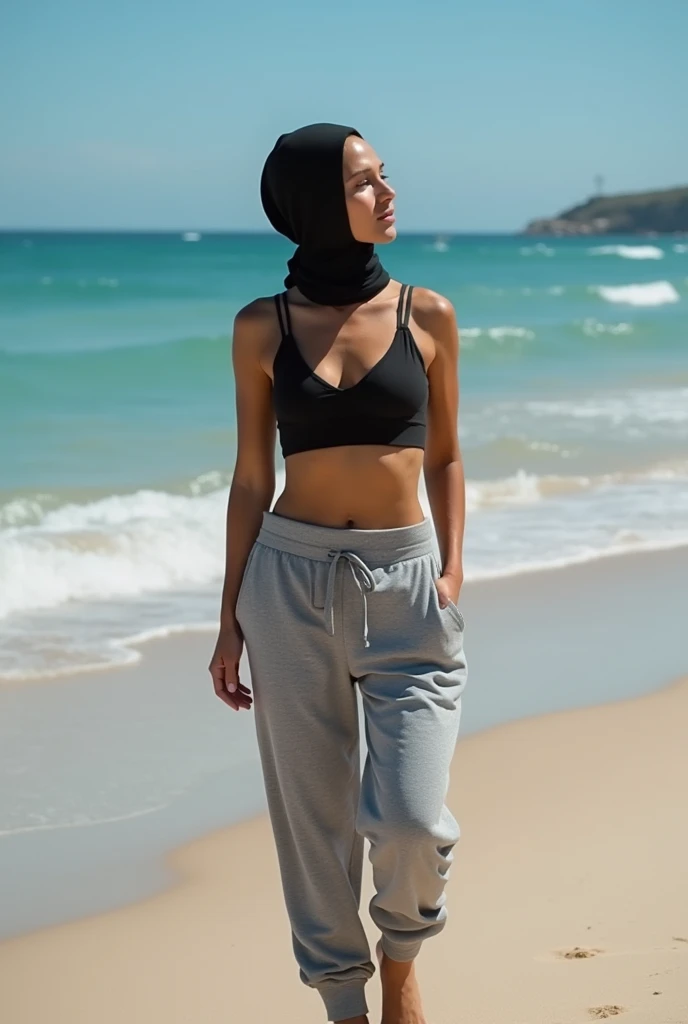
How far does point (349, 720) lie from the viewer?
2.90 m

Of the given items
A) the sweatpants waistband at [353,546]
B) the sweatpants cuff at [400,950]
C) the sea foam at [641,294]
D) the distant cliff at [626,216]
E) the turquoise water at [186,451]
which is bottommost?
the distant cliff at [626,216]

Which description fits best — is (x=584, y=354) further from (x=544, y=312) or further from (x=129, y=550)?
(x=129, y=550)

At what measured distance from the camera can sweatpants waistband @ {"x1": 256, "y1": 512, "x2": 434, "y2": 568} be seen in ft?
9.29

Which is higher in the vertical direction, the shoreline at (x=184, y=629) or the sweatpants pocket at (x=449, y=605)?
the sweatpants pocket at (x=449, y=605)

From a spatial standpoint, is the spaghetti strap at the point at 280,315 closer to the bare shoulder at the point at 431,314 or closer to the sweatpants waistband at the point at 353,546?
the bare shoulder at the point at 431,314

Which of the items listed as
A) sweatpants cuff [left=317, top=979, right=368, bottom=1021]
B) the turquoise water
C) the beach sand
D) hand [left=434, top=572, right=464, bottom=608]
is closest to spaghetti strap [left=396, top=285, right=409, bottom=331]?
hand [left=434, top=572, right=464, bottom=608]

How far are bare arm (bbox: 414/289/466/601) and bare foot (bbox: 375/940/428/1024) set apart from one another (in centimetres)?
78

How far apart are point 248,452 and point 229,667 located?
0.48 m

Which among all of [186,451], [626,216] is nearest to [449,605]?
[186,451]

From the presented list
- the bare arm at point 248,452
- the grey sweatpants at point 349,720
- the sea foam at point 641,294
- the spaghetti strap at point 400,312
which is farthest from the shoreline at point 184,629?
the sea foam at point 641,294

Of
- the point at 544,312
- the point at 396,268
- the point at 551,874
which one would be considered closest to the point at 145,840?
the point at 551,874

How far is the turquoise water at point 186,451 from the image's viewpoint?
7680 mm

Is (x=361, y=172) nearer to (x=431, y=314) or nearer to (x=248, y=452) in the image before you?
(x=431, y=314)

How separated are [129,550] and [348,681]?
227 inches
